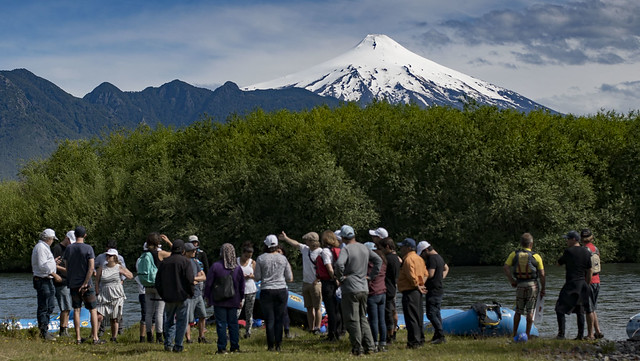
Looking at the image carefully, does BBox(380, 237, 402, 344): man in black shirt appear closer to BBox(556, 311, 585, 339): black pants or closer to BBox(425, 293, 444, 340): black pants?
BBox(425, 293, 444, 340): black pants

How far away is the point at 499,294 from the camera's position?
107ft

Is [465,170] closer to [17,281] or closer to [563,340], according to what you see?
[17,281]

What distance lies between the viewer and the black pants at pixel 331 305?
596 inches

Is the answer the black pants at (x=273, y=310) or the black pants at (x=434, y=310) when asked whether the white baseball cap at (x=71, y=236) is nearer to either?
the black pants at (x=273, y=310)

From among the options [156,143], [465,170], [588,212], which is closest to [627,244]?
[588,212]

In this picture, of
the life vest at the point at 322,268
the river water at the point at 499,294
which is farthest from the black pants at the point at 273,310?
the river water at the point at 499,294

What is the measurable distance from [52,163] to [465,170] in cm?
3717

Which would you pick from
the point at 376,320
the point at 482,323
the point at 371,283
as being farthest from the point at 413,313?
the point at 482,323

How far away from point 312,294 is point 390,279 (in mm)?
2128

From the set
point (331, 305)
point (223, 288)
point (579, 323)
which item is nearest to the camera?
point (223, 288)

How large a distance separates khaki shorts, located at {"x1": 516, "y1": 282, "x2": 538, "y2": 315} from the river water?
127 inches

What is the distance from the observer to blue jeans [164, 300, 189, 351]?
14.1 metres

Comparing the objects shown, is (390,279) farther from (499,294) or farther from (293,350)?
(499,294)

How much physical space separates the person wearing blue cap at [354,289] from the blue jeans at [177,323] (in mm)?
3024
